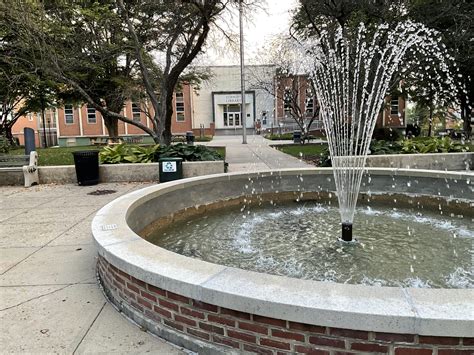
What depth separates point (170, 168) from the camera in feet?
34.6

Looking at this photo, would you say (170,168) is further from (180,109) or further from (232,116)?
(232,116)

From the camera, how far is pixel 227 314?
8.60 feet

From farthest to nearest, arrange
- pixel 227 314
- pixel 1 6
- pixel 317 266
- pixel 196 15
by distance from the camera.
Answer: pixel 196 15
pixel 1 6
pixel 317 266
pixel 227 314

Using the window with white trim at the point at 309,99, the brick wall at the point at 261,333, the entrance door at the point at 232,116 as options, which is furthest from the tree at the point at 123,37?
the entrance door at the point at 232,116

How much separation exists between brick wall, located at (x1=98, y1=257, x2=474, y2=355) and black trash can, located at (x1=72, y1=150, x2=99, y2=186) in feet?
27.4

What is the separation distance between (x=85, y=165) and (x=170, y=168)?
8.18ft

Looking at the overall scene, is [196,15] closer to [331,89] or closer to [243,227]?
[331,89]

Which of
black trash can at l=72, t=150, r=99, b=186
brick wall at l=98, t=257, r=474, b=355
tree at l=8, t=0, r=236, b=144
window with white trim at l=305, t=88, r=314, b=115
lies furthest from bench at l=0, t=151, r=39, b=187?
window with white trim at l=305, t=88, r=314, b=115

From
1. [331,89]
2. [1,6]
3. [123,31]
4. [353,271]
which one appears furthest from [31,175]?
[331,89]

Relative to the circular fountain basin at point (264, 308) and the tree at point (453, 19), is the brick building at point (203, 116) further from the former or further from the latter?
the circular fountain basin at point (264, 308)

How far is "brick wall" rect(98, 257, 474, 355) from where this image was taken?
7.27 feet

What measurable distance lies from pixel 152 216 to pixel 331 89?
1222 cm

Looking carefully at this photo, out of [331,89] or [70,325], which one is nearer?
[70,325]

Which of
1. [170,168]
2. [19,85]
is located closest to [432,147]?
[170,168]
